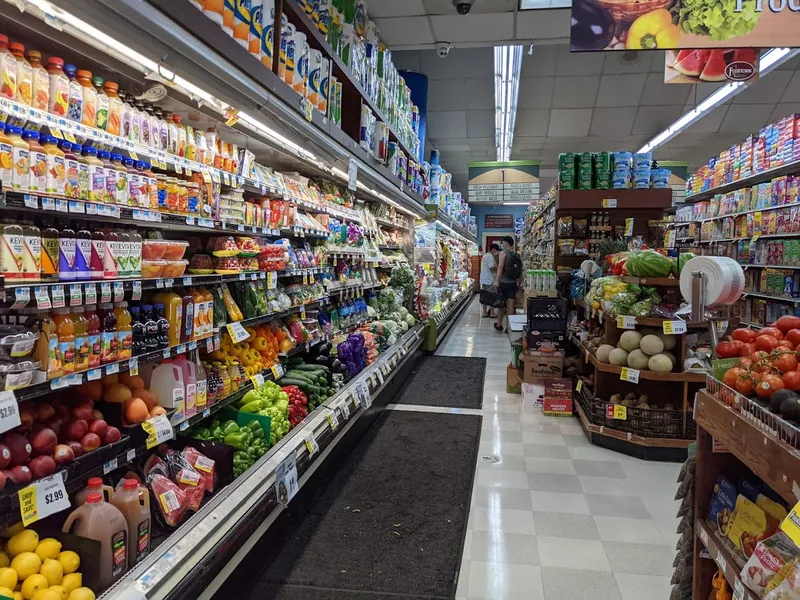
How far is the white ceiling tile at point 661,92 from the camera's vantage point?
367 inches

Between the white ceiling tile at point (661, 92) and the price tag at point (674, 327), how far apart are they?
6.72 m

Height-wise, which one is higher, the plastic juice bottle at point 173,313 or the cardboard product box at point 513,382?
the plastic juice bottle at point 173,313

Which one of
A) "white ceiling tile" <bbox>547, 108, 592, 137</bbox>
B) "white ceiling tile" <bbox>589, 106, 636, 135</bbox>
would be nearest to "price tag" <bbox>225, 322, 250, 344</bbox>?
"white ceiling tile" <bbox>547, 108, 592, 137</bbox>

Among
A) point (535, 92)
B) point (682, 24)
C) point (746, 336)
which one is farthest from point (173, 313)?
point (535, 92)

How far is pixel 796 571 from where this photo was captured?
1.19m

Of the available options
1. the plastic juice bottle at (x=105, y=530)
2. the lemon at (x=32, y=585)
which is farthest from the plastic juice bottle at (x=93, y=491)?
the lemon at (x=32, y=585)

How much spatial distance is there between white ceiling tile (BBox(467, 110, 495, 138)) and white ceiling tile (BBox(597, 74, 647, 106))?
6.91 ft

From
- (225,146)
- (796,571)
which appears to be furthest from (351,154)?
(796,571)

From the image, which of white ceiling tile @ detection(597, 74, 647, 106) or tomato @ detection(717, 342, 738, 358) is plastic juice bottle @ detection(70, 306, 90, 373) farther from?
white ceiling tile @ detection(597, 74, 647, 106)

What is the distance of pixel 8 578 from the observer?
60.2 inches

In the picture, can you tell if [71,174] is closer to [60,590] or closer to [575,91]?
[60,590]

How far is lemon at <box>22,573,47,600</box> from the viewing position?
1546mm

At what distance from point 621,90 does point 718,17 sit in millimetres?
6790

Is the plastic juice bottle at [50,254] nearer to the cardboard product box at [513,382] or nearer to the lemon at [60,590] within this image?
the lemon at [60,590]
